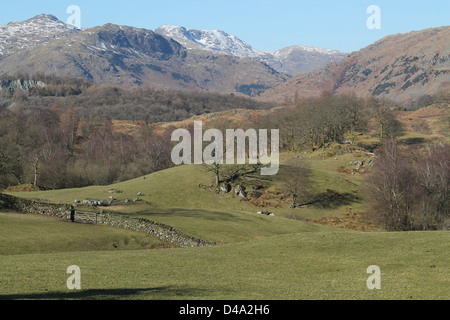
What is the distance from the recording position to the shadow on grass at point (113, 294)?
1703cm

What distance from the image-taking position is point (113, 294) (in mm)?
18078

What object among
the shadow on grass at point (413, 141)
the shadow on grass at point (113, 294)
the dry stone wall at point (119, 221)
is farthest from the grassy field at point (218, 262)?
the shadow on grass at point (413, 141)

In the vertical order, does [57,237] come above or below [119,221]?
below

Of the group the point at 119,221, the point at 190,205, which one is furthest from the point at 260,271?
the point at 190,205

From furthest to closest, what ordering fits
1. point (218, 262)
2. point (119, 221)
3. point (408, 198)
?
1. point (408, 198)
2. point (119, 221)
3. point (218, 262)

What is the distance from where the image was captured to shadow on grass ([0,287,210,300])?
55.9 feet

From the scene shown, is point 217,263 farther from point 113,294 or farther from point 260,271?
point 113,294

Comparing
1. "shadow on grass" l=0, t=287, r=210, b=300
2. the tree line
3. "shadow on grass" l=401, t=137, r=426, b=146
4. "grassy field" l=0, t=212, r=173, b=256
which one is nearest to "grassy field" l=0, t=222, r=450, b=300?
"shadow on grass" l=0, t=287, r=210, b=300

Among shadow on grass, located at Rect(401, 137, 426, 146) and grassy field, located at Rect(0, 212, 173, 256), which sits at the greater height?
shadow on grass, located at Rect(401, 137, 426, 146)

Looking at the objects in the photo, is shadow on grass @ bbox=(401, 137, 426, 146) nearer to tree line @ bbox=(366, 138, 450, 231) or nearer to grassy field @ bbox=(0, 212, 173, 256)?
tree line @ bbox=(366, 138, 450, 231)

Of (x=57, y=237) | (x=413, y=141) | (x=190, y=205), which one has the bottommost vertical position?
(x=190, y=205)

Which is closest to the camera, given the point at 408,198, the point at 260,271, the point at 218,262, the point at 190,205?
the point at 260,271

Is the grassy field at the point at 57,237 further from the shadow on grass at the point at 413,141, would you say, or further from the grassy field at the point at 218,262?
the shadow on grass at the point at 413,141

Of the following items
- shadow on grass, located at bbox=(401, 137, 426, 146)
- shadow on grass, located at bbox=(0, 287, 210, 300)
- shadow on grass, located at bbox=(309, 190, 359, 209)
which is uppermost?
shadow on grass, located at bbox=(401, 137, 426, 146)
